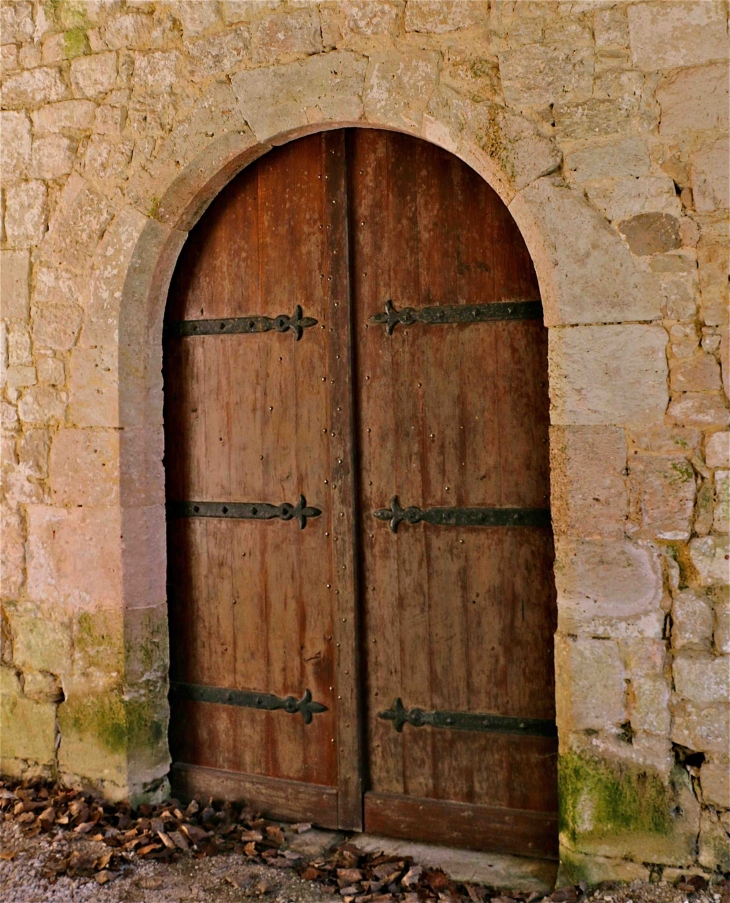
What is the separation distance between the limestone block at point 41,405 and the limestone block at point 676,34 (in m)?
2.29

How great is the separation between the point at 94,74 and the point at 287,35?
0.79 m

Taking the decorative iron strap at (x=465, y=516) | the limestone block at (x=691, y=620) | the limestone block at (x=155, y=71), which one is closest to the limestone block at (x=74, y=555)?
the decorative iron strap at (x=465, y=516)

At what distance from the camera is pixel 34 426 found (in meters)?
3.27

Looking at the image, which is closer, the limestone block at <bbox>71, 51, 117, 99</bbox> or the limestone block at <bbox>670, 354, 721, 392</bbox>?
the limestone block at <bbox>670, 354, 721, 392</bbox>

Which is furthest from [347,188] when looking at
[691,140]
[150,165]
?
[691,140]

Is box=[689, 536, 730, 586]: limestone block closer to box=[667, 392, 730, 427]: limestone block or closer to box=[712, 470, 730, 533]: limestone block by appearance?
box=[712, 470, 730, 533]: limestone block

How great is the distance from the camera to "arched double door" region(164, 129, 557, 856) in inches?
111

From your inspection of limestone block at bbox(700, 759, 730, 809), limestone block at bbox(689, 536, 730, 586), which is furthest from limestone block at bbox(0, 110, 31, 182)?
limestone block at bbox(700, 759, 730, 809)

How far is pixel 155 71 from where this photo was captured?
3.04 m

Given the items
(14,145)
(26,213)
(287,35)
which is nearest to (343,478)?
(287,35)

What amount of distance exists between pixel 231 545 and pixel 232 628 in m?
0.31

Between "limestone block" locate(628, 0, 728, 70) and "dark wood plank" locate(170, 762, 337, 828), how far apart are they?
8.57 feet

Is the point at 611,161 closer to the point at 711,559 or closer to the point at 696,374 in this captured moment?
the point at 696,374

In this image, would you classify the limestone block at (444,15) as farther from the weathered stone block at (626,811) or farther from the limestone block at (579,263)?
the weathered stone block at (626,811)
